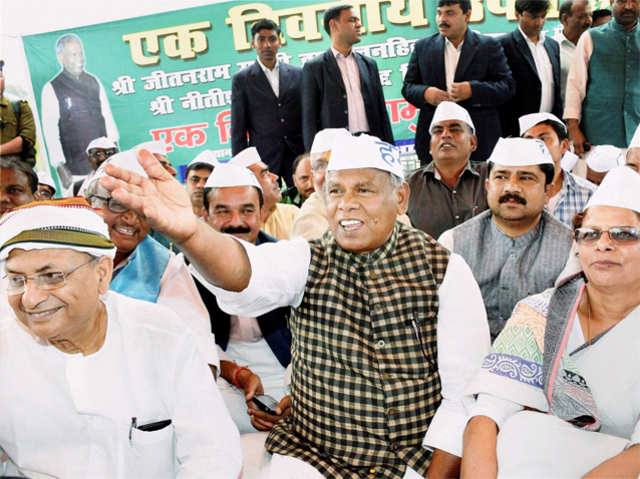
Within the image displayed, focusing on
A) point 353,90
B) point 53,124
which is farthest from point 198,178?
point 53,124

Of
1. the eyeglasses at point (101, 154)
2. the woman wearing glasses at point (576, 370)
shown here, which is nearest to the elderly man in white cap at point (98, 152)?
the eyeglasses at point (101, 154)

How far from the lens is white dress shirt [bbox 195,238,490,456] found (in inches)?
72.9

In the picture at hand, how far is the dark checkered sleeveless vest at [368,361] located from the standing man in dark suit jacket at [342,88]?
3.42m

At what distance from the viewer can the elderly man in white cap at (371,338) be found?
188cm

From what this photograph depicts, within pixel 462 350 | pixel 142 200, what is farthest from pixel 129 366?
pixel 462 350

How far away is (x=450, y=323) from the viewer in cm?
193

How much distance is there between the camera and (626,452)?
65.9 inches

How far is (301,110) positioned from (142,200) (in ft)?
14.7

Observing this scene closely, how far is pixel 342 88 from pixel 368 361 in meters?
3.72

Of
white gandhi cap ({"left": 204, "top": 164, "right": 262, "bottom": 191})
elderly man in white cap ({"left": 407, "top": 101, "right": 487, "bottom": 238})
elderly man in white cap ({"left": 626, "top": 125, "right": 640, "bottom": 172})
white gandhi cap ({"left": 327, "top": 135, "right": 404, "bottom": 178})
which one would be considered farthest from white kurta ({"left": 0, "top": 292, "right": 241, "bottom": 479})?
elderly man in white cap ({"left": 626, "top": 125, "right": 640, "bottom": 172})

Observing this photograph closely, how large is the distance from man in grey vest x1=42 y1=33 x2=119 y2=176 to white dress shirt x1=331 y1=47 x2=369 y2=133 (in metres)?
3.19

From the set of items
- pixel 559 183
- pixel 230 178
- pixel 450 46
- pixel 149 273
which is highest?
pixel 450 46

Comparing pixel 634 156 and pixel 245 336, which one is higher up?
pixel 634 156

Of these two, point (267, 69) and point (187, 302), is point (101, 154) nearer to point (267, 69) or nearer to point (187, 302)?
point (267, 69)
